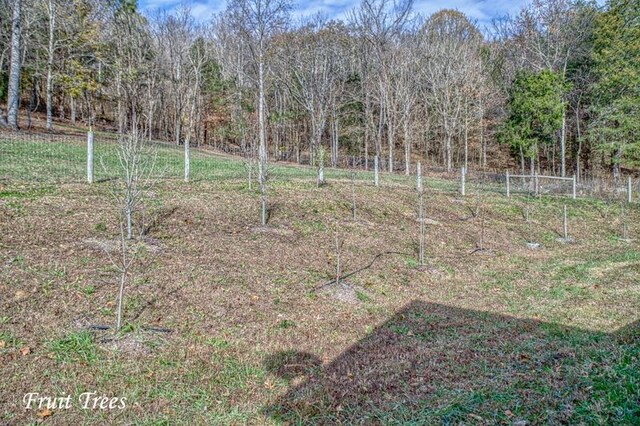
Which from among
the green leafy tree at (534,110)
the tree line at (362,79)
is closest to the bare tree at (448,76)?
the tree line at (362,79)

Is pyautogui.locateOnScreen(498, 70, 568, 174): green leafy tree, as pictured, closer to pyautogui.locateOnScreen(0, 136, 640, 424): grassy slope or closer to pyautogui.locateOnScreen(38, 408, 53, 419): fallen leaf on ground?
pyautogui.locateOnScreen(0, 136, 640, 424): grassy slope


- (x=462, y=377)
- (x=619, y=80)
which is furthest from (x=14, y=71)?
(x=619, y=80)

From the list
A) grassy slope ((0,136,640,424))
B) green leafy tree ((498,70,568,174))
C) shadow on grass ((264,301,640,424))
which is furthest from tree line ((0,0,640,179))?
shadow on grass ((264,301,640,424))

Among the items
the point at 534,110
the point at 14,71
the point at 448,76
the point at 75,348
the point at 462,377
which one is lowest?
the point at 462,377

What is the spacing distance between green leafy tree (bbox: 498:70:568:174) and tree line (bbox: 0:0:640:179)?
0.25ft

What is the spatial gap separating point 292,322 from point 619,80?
23871mm

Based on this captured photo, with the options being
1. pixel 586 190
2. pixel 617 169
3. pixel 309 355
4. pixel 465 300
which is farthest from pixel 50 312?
pixel 617 169

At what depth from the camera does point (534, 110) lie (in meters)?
21.0

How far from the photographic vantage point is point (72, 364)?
333 cm

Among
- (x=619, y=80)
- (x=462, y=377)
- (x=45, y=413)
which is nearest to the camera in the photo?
(x=45, y=413)

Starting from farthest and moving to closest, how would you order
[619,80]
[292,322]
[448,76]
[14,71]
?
[448,76] → [619,80] → [14,71] → [292,322]

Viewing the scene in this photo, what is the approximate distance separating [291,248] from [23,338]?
4.00 metres

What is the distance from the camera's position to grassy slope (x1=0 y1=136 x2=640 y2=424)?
2992 mm

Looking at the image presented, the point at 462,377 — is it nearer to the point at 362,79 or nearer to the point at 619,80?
the point at 619,80
